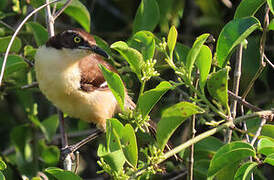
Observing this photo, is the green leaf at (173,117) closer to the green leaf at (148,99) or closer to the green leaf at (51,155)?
the green leaf at (148,99)

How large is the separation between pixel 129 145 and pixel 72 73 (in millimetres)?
1582

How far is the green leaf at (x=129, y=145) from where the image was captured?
262 cm

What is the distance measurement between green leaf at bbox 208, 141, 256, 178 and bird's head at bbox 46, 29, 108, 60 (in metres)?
1.74

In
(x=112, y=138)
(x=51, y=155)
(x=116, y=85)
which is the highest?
(x=116, y=85)

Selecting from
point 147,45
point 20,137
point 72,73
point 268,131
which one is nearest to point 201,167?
point 268,131

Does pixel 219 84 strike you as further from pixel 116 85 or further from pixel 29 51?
pixel 29 51

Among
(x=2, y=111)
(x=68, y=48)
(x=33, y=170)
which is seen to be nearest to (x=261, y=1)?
(x=68, y=48)

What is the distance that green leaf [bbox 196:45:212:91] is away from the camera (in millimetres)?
2666

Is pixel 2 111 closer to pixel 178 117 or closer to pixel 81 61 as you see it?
pixel 81 61

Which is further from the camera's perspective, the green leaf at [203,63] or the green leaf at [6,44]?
the green leaf at [6,44]

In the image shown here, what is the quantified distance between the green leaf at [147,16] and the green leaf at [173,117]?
4.82 ft

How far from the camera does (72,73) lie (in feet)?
13.3

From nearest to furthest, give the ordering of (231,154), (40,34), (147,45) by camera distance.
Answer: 1. (231,154)
2. (147,45)
3. (40,34)

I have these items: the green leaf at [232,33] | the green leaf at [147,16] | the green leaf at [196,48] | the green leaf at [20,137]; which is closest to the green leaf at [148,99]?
the green leaf at [196,48]
